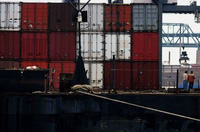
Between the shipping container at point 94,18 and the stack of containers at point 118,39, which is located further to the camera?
the shipping container at point 94,18

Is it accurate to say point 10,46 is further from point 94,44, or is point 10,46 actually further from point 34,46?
point 94,44

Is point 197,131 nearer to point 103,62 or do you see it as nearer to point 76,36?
point 103,62

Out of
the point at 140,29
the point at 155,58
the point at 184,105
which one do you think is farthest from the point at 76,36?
the point at 184,105

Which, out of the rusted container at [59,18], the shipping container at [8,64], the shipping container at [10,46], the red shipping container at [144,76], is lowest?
the red shipping container at [144,76]

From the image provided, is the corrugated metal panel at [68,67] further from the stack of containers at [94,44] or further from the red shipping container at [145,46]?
the red shipping container at [145,46]

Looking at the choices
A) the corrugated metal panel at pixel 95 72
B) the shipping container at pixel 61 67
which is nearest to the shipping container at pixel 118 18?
the corrugated metal panel at pixel 95 72

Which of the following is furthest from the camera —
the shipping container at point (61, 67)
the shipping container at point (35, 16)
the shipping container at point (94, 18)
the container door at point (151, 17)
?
the container door at point (151, 17)

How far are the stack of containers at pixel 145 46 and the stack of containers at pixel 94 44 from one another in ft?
8.56

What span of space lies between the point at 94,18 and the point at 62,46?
3.48 meters

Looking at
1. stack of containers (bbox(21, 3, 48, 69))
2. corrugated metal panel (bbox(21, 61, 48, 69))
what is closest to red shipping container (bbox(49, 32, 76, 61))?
stack of containers (bbox(21, 3, 48, 69))

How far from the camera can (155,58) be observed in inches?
864

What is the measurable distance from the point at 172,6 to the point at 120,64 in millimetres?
14494

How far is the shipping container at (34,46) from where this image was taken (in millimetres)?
21594

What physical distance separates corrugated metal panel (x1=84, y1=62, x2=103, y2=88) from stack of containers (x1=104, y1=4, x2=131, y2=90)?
1.33 feet
